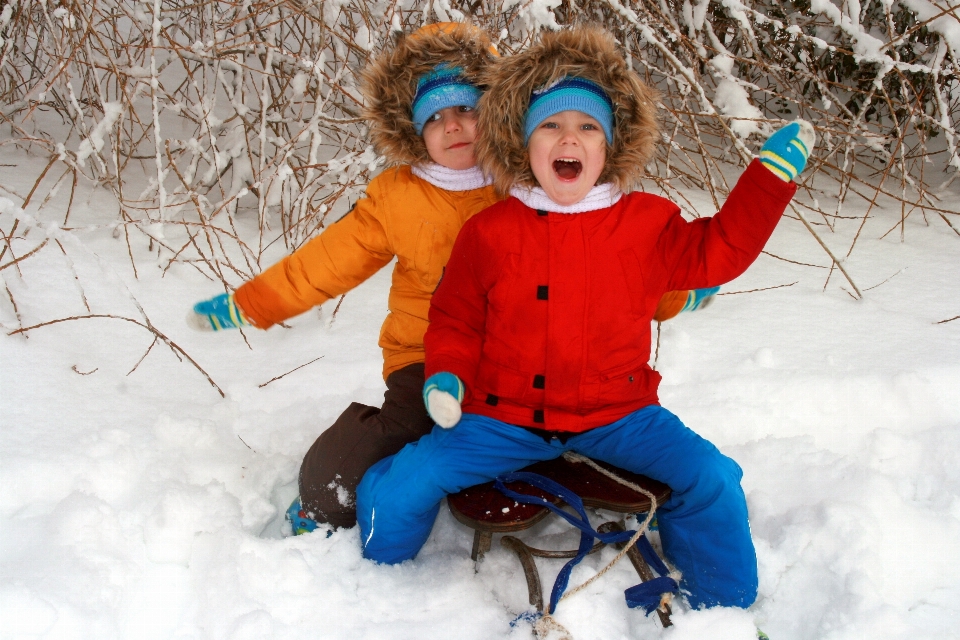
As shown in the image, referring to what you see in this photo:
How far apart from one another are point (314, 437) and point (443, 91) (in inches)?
38.9

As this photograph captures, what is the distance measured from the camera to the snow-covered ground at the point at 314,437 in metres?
1.51

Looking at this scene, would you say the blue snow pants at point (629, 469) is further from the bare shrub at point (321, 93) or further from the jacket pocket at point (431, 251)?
the bare shrub at point (321, 93)

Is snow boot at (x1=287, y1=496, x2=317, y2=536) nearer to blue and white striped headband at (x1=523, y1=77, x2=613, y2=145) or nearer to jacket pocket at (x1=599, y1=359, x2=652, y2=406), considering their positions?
jacket pocket at (x1=599, y1=359, x2=652, y2=406)

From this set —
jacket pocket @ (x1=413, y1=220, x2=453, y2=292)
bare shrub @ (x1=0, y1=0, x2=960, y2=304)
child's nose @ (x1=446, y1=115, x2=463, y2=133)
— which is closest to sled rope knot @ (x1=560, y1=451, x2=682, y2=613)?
jacket pocket @ (x1=413, y1=220, x2=453, y2=292)

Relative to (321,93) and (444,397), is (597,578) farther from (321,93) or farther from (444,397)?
(321,93)

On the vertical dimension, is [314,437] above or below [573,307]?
below

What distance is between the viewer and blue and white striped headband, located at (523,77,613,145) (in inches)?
60.0

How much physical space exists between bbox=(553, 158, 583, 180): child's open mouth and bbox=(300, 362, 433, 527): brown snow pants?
582 millimetres

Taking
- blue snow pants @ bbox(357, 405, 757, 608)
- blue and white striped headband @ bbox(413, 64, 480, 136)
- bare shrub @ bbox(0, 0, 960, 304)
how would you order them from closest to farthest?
blue snow pants @ bbox(357, 405, 757, 608) → blue and white striped headband @ bbox(413, 64, 480, 136) → bare shrub @ bbox(0, 0, 960, 304)

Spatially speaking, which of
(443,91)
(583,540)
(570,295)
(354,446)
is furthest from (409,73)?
(583,540)

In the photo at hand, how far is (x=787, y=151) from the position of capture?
1.39 meters

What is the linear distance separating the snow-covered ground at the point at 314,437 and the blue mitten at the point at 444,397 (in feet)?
1.29

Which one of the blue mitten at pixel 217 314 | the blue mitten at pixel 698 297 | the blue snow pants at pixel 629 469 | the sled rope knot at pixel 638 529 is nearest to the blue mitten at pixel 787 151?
the blue mitten at pixel 698 297

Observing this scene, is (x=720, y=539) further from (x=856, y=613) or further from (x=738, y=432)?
(x=738, y=432)
